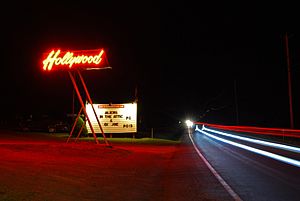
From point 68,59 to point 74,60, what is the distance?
383mm

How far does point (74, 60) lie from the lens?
24.0 metres

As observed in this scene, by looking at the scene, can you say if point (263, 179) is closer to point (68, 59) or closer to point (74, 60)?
point (74, 60)

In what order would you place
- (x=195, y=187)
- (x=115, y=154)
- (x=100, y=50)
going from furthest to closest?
(x=100, y=50) < (x=115, y=154) < (x=195, y=187)

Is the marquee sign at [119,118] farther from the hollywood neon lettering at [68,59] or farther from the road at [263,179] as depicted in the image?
the road at [263,179]

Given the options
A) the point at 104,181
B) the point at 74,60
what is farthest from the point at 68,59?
the point at 104,181

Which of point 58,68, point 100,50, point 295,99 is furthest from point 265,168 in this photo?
point 295,99

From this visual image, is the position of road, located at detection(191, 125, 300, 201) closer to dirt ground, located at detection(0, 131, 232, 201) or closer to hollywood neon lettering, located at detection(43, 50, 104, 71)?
dirt ground, located at detection(0, 131, 232, 201)

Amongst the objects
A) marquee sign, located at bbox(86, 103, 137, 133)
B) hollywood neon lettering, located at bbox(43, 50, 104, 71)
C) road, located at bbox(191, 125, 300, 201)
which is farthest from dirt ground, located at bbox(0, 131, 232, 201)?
marquee sign, located at bbox(86, 103, 137, 133)

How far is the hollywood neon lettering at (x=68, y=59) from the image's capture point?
23.8m

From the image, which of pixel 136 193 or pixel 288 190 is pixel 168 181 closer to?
pixel 136 193

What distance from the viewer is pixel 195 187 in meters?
10.8

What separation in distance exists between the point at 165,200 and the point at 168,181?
3.12 metres

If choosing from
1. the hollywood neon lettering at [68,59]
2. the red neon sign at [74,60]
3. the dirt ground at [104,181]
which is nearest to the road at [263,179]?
the dirt ground at [104,181]

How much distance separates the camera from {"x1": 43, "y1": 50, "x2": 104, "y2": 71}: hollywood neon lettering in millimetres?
23766
